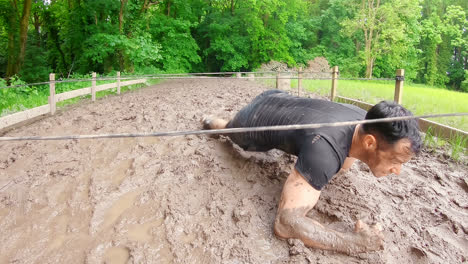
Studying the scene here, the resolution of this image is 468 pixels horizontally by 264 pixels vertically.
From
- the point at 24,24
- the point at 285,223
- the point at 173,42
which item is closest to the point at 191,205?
the point at 285,223

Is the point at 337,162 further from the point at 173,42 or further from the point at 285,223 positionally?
the point at 173,42

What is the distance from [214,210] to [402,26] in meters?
22.3

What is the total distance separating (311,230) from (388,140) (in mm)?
764

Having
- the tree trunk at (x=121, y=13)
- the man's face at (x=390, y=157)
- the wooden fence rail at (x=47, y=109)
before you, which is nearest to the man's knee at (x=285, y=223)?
the man's face at (x=390, y=157)

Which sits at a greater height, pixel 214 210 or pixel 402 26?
pixel 402 26

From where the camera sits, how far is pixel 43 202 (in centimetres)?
281

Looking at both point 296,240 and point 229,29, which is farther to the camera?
point 229,29

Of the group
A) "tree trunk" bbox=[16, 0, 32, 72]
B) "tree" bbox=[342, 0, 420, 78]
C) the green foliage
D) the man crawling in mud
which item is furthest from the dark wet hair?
"tree" bbox=[342, 0, 420, 78]

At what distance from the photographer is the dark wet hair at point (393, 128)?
201 cm

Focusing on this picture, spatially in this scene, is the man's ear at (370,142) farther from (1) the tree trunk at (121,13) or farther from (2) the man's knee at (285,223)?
(1) the tree trunk at (121,13)

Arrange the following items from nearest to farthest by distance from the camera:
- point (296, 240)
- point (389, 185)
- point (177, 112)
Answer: point (296, 240), point (389, 185), point (177, 112)

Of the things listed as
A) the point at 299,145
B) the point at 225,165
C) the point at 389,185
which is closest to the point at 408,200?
the point at 389,185

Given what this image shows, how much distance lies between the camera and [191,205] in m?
2.64

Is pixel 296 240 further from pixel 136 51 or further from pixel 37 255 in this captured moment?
pixel 136 51
